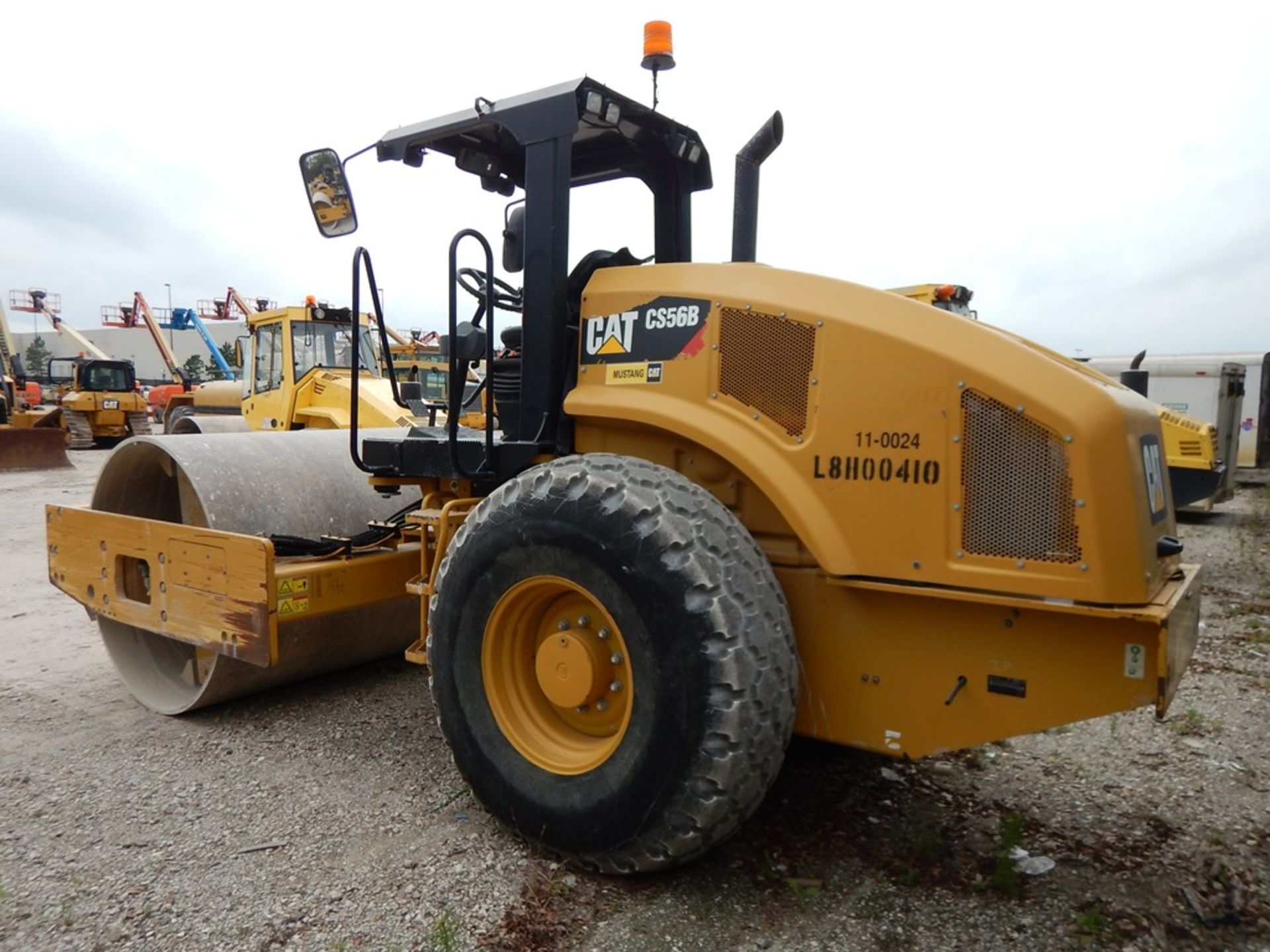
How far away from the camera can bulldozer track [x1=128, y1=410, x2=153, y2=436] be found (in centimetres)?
2284

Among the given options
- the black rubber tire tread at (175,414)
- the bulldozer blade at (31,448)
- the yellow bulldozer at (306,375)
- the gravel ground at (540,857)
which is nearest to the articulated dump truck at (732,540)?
the gravel ground at (540,857)

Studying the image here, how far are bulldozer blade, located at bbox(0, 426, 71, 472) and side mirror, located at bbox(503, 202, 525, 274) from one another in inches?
664

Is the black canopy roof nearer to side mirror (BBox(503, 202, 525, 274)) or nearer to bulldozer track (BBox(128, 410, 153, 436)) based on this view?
side mirror (BBox(503, 202, 525, 274))

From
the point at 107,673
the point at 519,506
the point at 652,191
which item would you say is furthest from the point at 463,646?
the point at 107,673

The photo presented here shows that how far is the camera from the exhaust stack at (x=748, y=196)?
3229 millimetres

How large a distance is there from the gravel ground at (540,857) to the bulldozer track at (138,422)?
20652 mm

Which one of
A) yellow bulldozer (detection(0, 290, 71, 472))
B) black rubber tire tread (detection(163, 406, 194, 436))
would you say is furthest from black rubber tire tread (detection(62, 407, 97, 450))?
black rubber tire tread (detection(163, 406, 194, 436))

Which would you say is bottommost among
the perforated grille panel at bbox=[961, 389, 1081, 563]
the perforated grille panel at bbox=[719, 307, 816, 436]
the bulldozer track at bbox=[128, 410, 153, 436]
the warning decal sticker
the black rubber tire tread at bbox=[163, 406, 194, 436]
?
the bulldozer track at bbox=[128, 410, 153, 436]

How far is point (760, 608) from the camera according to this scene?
8.29 feet

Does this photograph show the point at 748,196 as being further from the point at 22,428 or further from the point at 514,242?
the point at 22,428

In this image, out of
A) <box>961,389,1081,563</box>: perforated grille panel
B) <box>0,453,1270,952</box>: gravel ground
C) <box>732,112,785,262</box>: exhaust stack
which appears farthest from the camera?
<box>732,112,785,262</box>: exhaust stack

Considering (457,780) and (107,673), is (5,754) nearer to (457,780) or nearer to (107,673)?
(107,673)

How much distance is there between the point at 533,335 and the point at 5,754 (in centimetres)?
278

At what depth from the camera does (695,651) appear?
8.18 feet
